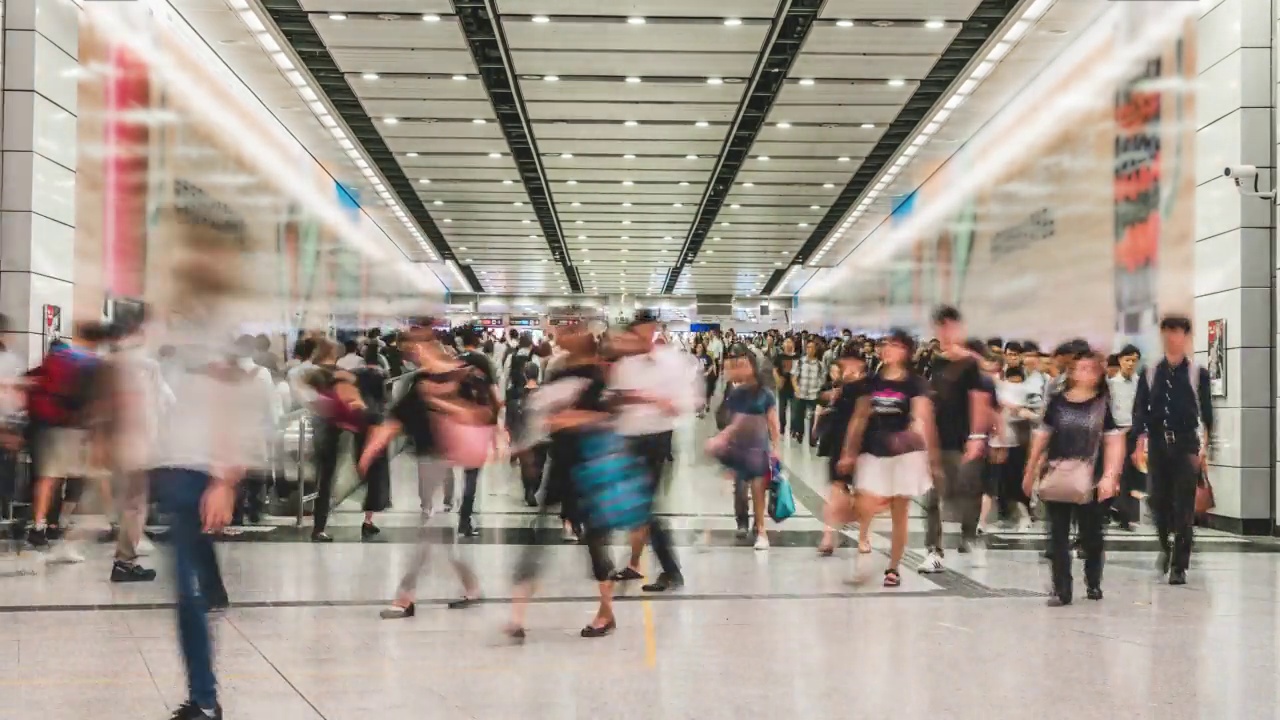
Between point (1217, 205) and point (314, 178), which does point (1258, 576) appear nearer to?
point (1217, 205)

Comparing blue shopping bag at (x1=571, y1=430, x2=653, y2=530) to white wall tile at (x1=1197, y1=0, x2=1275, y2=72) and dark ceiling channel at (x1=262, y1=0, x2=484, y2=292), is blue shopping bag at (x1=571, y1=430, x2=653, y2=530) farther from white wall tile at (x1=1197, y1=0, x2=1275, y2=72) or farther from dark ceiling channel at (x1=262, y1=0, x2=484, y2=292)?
dark ceiling channel at (x1=262, y1=0, x2=484, y2=292)

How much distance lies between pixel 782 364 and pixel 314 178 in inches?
430

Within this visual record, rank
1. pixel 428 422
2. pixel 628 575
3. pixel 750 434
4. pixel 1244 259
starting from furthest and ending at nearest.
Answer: pixel 1244 259
pixel 750 434
pixel 628 575
pixel 428 422

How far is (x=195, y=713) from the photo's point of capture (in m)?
4.23

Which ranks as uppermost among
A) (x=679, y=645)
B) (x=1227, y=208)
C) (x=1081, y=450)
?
(x=1227, y=208)

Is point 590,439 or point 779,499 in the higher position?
point 590,439

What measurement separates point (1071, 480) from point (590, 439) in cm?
316

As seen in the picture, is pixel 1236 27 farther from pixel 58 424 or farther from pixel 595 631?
pixel 58 424

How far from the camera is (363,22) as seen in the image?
45.5ft

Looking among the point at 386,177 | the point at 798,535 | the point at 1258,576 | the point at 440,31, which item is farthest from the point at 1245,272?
the point at 386,177

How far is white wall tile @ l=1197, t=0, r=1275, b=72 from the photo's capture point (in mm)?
10492

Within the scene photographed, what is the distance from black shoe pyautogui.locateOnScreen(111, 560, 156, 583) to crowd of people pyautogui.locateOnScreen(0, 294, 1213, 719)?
0.01 metres

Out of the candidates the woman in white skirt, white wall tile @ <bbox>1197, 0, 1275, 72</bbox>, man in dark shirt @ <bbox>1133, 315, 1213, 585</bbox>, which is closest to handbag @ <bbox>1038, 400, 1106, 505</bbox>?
the woman in white skirt

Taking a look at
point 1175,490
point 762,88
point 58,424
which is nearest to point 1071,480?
point 1175,490
